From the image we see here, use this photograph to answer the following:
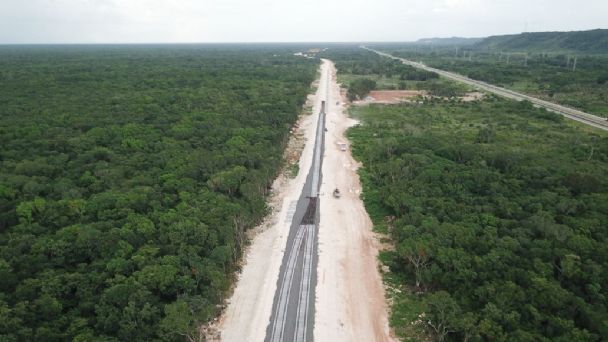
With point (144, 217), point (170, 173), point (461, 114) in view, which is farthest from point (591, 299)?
point (461, 114)

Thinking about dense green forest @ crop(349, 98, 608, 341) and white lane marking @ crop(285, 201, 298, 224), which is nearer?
dense green forest @ crop(349, 98, 608, 341)

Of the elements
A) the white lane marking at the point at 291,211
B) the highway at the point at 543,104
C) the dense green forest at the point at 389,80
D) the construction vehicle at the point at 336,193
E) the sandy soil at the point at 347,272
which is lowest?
the sandy soil at the point at 347,272

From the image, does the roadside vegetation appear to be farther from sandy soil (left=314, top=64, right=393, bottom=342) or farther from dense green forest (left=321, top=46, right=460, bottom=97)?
dense green forest (left=321, top=46, right=460, bottom=97)

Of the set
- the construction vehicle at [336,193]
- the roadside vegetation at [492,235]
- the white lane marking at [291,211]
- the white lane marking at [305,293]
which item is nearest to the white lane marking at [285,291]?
the white lane marking at [305,293]

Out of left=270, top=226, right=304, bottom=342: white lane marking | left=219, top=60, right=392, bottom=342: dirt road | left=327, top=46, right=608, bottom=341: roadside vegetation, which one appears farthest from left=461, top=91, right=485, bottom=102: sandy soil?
left=270, top=226, right=304, bottom=342: white lane marking

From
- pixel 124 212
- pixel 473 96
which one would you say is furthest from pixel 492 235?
pixel 473 96

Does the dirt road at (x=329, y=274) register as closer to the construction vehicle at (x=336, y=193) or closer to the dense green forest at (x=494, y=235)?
the construction vehicle at (x=336, y=193)

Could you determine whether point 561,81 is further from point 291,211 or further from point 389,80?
point 291,211
